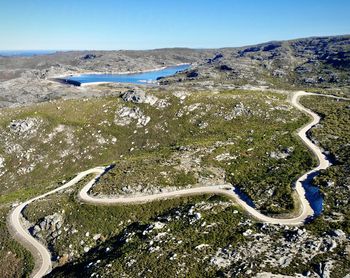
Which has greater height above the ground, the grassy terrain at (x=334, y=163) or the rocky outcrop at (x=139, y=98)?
the rocky outcrop at (x=139, y=98)

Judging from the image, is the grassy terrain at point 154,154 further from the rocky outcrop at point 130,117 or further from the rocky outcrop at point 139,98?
the rocky outcrop at point 139,98

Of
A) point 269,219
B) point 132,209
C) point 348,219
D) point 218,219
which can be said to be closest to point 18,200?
point 132,209

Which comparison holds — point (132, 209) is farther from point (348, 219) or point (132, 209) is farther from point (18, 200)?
point (348, 219)

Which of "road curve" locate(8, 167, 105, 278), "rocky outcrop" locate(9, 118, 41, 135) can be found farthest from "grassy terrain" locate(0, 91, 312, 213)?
"road curve" locate(8, 167, 105, 278)

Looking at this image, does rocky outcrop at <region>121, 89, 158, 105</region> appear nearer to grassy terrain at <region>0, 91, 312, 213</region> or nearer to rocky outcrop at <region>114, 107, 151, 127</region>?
grassy terrain at <region>0, 91, 312, 213</region>

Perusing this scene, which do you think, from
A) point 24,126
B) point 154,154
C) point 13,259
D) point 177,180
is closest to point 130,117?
point 154,154

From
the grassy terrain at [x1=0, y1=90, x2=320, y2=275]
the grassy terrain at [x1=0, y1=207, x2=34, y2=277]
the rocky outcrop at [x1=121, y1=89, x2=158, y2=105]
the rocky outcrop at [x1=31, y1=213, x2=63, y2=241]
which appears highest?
the rocky outcrop at [x1=121, y1=89, x2=158, y2=105]

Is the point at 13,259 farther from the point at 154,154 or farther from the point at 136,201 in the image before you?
the point at 154,154

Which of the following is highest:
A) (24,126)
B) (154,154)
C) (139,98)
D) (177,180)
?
(139,98)

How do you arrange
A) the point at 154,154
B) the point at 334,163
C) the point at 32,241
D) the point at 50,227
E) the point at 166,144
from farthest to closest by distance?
the point at 166,144 < the point at 154,154 < the point at 334,163 < the point at 50,227 < the point at 32,241

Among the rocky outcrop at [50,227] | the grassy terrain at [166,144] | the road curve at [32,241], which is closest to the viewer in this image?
the road curve at [32,241]

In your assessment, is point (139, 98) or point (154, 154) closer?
point (154, 154)

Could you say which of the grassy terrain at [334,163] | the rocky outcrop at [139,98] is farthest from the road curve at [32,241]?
the rocky outcrop at [139,98]
